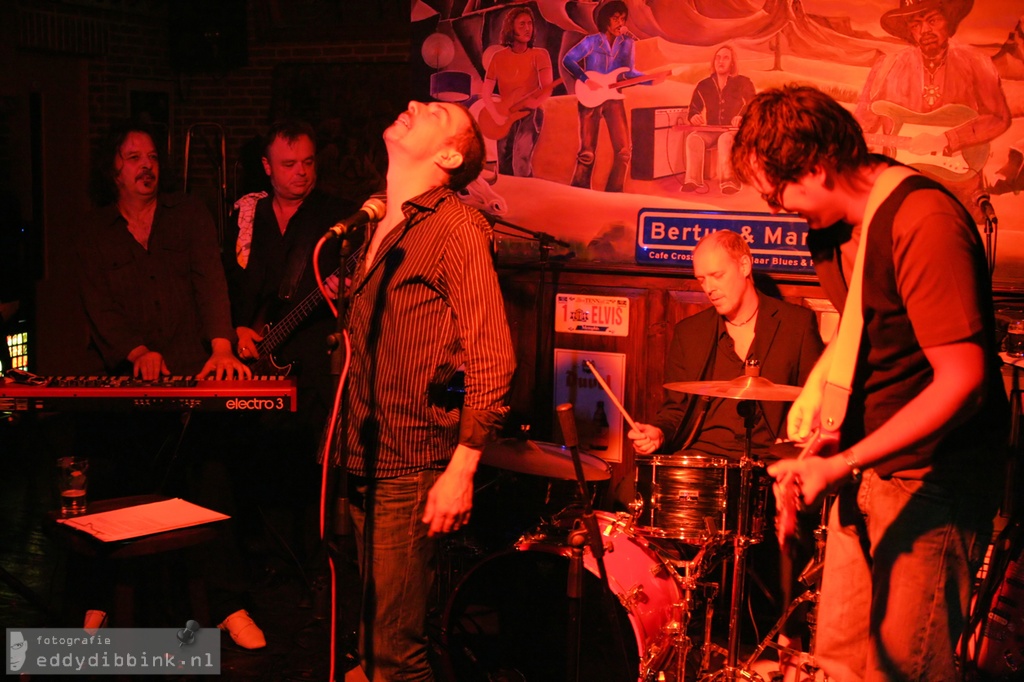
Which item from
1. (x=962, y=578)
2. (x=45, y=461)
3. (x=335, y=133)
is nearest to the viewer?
(x=962, y=578)

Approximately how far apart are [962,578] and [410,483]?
1385 millimetres

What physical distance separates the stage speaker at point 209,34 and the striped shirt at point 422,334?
6415 mm

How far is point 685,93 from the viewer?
4.75 metres

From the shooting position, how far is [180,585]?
10.9 ft

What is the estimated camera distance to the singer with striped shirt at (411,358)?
2.49 metres

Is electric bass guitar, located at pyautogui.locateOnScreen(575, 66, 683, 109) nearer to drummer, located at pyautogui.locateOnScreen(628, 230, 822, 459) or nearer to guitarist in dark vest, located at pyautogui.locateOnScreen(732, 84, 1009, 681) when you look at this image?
drummer, located at pyautogui.locateOnScreen(628, 230, 822, 459)

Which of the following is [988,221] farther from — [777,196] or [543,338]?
[777,196]

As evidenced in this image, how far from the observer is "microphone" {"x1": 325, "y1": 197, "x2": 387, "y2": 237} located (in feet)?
7.35

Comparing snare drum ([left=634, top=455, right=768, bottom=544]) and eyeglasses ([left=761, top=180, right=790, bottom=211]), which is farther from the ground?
eyeglasses ([left=761, top=180, right=790, bottom=211])

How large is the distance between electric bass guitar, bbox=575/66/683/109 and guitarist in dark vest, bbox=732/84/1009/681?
2.67 meters

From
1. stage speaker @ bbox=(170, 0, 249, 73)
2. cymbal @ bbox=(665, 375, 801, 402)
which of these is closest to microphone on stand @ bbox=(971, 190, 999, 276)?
cymbal @ bbox=(665, 375, 801, 402)

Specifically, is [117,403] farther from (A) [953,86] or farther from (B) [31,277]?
(B) [31,277]

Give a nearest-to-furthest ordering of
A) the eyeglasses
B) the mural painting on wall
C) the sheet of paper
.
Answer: the eyeglasses, the sheet of paper, the mural painting on wall

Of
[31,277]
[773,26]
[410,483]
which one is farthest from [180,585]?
[31,277]
